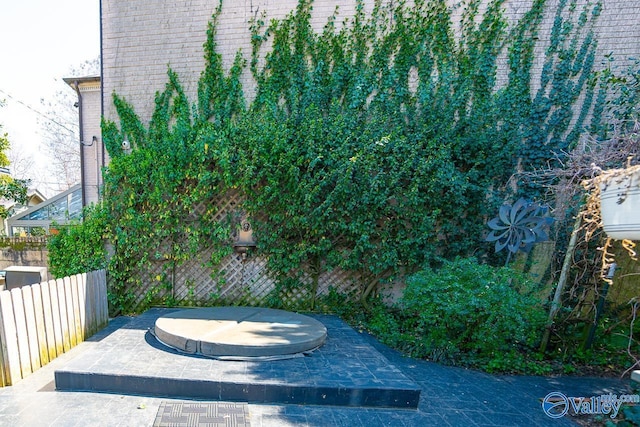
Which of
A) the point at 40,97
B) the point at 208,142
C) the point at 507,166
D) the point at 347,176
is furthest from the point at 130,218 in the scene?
the point at 40,97

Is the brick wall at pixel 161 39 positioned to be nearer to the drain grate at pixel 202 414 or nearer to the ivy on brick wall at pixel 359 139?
the ivy on brick wall at pixel 359 139

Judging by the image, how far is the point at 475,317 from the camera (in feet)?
10.8

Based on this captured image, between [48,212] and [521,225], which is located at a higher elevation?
[48,212]

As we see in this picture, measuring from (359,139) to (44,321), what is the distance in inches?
164

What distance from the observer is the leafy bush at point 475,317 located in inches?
128

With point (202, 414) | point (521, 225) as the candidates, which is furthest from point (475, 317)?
point (202, 414)

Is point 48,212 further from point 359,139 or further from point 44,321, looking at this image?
→ point 359,139

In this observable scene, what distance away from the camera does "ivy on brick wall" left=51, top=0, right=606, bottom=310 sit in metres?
4.52

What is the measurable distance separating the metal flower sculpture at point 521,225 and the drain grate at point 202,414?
3.69m

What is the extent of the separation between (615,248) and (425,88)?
11.4 ft

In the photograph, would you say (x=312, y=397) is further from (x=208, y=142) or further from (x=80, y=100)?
(x=80, y=100)

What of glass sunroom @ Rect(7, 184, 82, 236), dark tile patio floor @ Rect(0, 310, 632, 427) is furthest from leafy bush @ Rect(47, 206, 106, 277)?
glass sunroom @ Rect(7, 184, 82, 236)
